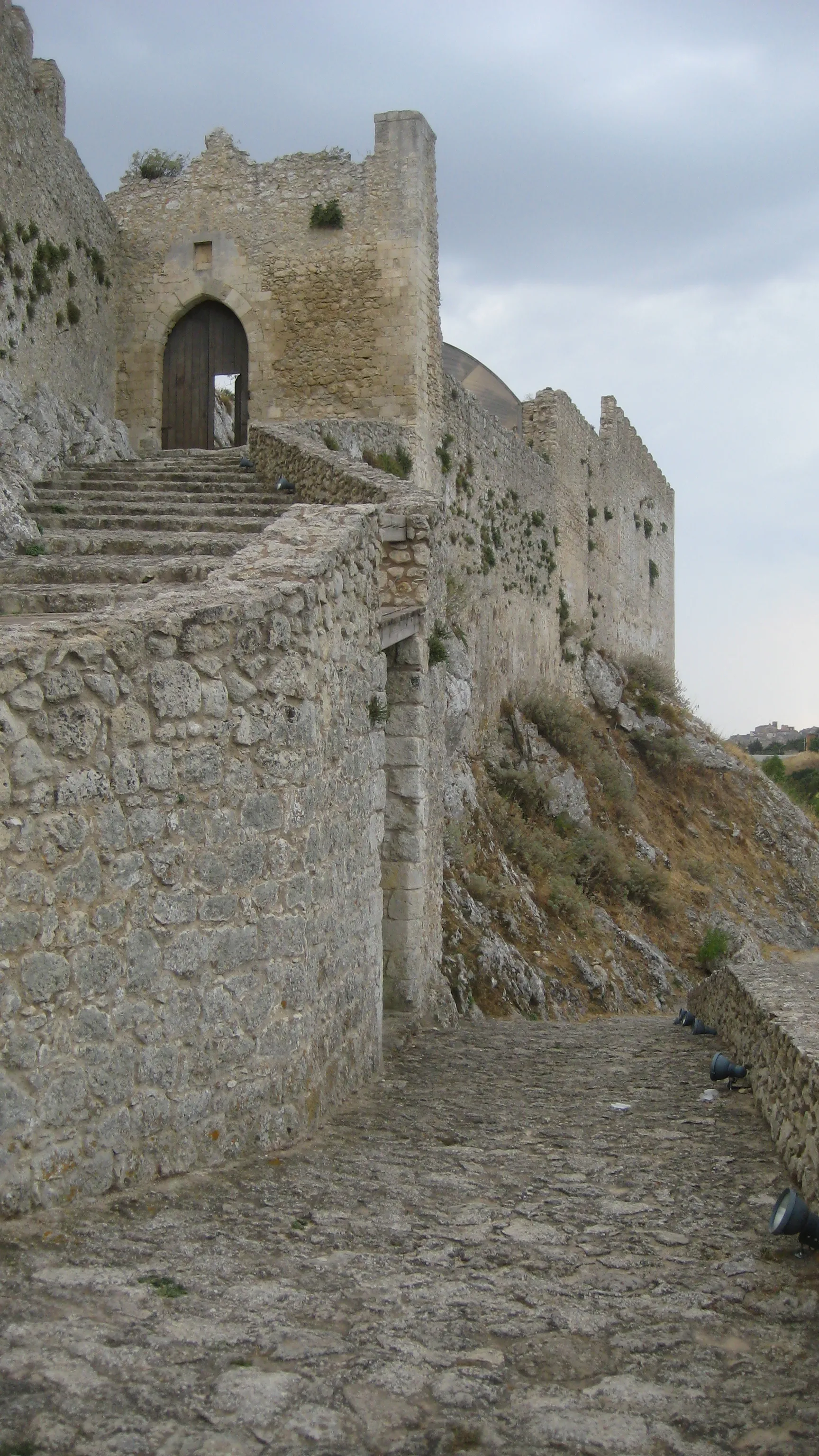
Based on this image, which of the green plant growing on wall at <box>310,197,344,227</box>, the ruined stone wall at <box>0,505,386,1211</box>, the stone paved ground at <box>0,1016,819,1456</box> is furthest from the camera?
the green plant growing on wall at <box>310,197,344,227</box>

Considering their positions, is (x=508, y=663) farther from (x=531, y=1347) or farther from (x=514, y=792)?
(x=531, y=1347)

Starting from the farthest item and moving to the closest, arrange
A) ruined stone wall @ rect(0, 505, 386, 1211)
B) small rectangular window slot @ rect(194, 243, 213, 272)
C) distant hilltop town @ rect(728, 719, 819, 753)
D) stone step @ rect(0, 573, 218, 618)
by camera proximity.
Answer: distant hilltop town @ rect(728, 719, 819, 753) < small rectangular window slot @ rect(194, 243, 213, 272) < stone step @ rect(0, 573, 218, 618) < ruined stone wall @ rect(0, 505, 386, 1211)

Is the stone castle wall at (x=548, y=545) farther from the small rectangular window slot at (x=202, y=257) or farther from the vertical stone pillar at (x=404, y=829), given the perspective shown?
the vertical stone pillar at (x=404, y=829)

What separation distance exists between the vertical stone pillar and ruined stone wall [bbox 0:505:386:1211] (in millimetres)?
2678

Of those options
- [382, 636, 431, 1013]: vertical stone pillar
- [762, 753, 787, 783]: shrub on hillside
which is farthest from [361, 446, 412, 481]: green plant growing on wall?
[762, 753, 787, 783]: shrub on hillside

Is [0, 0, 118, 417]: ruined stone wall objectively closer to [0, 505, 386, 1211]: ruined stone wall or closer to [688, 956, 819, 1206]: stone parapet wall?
[0, 505, 386, 1211]: ruined stone wall

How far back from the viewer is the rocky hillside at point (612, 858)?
1366cm

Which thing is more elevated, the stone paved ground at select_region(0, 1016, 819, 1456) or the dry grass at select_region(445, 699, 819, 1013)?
the dry grass at select_region(445, 699, 819, 1013)

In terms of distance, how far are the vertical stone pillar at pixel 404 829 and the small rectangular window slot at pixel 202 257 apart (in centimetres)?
868

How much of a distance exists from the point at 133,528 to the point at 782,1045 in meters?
6.34

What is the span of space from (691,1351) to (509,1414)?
61cm

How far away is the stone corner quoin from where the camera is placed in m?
4.20

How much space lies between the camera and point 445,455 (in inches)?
651

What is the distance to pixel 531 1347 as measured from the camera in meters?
3.44
